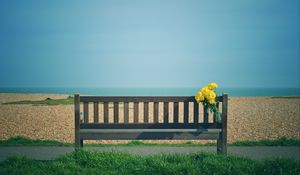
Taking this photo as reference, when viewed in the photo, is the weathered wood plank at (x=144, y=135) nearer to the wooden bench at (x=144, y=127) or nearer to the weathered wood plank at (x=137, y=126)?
the wooden bench at (x=144, y=127)

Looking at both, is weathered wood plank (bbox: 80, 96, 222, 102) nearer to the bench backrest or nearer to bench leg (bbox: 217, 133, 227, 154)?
the bench backrest

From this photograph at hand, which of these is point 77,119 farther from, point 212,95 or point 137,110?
point 212,95

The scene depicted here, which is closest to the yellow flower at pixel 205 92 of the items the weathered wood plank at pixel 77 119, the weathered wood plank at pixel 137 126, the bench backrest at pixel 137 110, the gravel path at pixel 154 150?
the bench backrest at pixel 137 110

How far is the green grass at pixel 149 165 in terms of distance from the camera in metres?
5.31

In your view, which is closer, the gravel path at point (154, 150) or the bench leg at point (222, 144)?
the bench leg at point (222, 144)

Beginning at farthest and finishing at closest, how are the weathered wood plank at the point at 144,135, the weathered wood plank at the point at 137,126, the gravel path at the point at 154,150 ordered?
the gravel path at the point at 154,150 < the weathered wood plank at the point at 137,126 < the weathered wood plank at the point at 144,135

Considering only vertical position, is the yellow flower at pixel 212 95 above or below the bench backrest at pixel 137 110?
above

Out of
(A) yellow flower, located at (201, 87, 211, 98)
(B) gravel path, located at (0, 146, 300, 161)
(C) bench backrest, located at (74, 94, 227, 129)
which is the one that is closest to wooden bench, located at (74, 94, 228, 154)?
(C) bench backrest, located at (74, 94, 227, 129)

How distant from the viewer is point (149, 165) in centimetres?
560

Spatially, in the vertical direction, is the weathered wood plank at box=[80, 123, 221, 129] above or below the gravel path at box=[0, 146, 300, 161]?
above

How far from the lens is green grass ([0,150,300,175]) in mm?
5312

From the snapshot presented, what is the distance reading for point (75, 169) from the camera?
18.0ft

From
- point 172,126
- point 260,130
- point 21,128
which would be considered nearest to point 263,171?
point 172,126

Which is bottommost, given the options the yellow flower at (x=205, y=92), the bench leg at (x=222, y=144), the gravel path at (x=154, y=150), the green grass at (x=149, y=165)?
the gravel path at (x=154, y=150)
